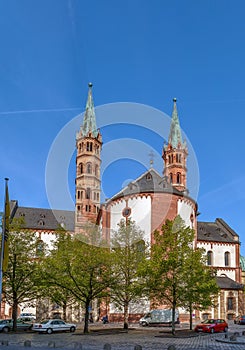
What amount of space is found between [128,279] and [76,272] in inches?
283

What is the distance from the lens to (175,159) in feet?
328

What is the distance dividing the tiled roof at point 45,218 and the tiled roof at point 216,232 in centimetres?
2529

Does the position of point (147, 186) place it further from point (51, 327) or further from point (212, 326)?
point (51, 327)

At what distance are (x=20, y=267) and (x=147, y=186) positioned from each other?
2562 cm

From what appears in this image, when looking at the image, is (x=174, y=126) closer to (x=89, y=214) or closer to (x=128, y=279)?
(x=89, y=214)

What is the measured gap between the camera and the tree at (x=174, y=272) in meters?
39.3

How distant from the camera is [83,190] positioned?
81.1m

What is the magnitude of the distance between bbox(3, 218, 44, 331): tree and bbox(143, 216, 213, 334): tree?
37.4 feet

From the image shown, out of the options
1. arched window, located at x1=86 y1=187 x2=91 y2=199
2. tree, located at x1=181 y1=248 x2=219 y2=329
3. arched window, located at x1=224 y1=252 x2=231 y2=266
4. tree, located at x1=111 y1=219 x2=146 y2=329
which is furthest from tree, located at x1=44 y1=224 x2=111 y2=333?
arched window, located at x1=224 y1=252 x2=231 y2=266

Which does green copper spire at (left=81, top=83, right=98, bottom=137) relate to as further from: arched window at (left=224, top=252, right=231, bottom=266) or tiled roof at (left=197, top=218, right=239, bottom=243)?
arched window at (left=224, top=252, right=231, bottom=266)

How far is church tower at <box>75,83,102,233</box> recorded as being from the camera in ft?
264

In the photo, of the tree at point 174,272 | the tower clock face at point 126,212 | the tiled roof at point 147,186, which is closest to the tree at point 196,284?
the tree at point 174,272

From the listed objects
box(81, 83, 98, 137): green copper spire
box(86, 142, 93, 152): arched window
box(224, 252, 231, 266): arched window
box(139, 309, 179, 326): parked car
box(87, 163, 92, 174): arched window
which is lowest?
box(139, 309, 179, 326): parked car

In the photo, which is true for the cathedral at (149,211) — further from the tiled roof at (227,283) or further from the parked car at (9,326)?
the parked car at (9,326)
